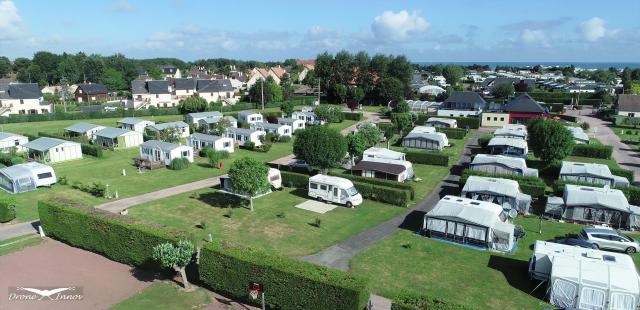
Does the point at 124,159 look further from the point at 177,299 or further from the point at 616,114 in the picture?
the point at 616,114

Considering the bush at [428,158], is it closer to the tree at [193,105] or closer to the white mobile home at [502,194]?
the white mobile home at [502,194]

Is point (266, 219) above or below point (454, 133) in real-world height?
below

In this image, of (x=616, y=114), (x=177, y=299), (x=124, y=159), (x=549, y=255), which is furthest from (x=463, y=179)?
(x=616, y=114)

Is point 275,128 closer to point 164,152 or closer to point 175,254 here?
point 164,152

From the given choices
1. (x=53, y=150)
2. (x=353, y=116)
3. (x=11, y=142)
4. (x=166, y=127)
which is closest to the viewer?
(x=53, y=150)

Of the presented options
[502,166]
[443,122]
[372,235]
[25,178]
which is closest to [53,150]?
[25,178]

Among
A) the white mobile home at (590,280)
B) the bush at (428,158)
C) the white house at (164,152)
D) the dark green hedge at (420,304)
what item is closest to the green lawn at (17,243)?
the white house at (164,152)
